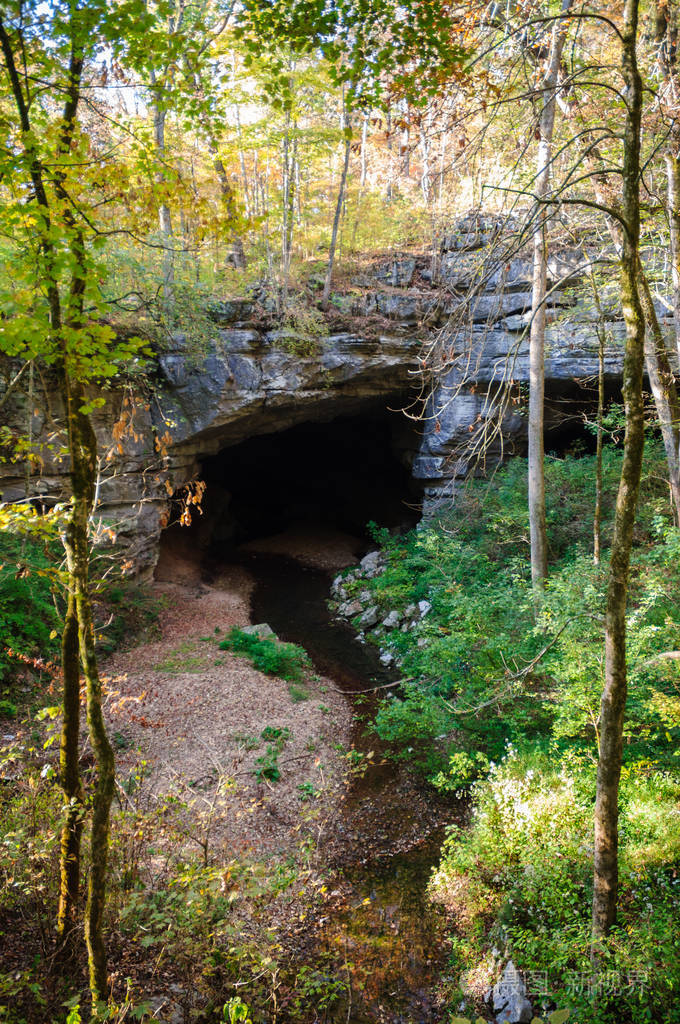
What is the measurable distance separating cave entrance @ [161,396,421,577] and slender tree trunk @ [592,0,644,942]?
14250mm

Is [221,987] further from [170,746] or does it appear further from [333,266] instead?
[333,266]

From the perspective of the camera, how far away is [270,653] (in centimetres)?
1072

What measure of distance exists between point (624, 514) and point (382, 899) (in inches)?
193

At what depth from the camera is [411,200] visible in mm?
16609

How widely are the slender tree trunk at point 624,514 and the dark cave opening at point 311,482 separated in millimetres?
14433

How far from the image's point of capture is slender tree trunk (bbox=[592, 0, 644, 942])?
10.5 ft

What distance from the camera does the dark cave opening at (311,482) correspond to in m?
19.4

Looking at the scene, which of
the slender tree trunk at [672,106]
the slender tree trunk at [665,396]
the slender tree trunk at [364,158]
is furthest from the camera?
the slender tree trunk at [364,158]

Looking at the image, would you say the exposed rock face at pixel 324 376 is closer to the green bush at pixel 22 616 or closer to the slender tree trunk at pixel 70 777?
the green bush at pixel 22 616

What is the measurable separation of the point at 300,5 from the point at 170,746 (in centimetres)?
817

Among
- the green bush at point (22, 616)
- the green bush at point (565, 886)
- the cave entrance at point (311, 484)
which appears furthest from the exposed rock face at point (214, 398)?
the green bush at point (565, 886)

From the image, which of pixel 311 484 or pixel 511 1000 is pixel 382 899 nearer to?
pixel 511 1000

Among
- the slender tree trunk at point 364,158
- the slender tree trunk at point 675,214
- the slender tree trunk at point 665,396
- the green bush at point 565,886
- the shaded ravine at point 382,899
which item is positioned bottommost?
the shaded ravine at point 382,899

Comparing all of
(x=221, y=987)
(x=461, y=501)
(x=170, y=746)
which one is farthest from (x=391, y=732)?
(x=461, y=501)
